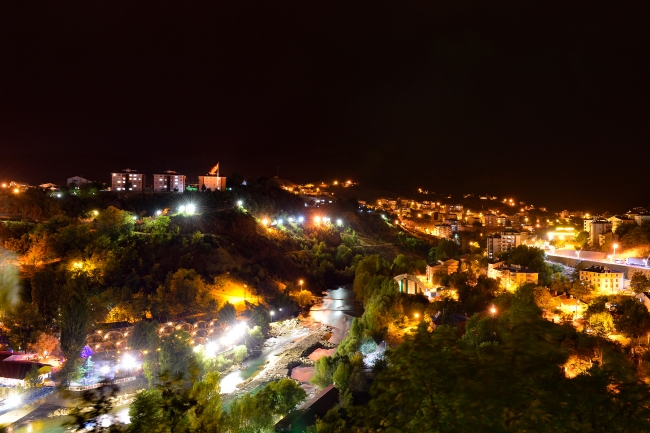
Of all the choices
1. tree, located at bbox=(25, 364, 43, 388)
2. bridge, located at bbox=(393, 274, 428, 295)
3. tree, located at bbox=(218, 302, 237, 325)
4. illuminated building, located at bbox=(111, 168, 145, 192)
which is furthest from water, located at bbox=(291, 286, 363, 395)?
illuminated building, located at bbox=(111, 168, 145, 192)

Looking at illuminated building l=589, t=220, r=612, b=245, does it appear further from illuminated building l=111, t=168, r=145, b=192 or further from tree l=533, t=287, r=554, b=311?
illuminated building l=111, t=168, r=145, b=192

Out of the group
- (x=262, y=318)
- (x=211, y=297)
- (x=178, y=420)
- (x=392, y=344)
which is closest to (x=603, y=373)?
(x=178, y=420)

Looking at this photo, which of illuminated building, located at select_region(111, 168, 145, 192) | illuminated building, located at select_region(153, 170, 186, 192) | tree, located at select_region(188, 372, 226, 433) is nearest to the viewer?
tree, located at select_region(188, 372, 226, 433)

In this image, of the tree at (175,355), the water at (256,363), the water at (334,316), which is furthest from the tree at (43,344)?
the water at (334,316)

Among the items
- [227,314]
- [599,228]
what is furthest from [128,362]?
[599,228]

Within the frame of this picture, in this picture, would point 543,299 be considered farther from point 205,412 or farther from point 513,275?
point 205,412

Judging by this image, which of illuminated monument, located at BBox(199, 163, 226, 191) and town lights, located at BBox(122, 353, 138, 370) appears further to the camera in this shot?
illuminated monument, located at BBox(199, 163, 226, 191)
